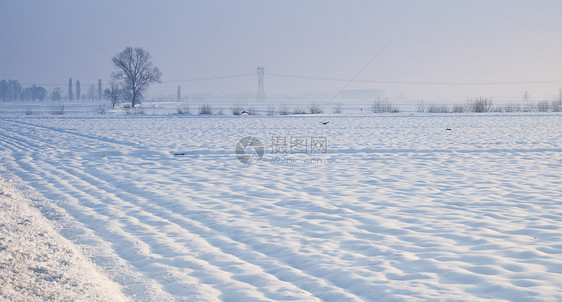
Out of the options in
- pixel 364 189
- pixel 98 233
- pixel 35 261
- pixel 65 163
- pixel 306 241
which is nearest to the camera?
pixel 35 261

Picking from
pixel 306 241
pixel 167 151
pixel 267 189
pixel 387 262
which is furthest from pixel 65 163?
pixel 387 262

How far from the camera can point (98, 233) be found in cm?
547

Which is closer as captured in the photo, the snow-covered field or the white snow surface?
the white snow surface

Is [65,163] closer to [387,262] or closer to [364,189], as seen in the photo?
[364,189]

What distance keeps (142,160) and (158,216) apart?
5.98 meters

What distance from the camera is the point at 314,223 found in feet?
19.3

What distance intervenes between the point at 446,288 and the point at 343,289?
0.90 meters

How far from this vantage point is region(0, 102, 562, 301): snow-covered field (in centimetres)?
393

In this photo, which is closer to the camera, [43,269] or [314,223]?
[43,269]

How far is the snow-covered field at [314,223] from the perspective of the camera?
393 cm

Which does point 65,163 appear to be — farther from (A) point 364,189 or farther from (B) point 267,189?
(A) point 364,189

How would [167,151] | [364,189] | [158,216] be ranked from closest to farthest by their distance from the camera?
[158,216] → [364,189] → [167,151]

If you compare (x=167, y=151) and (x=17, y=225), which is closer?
(x=17, y=225)

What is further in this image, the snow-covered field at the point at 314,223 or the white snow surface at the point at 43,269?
the snow-covered field at the point at 314,223
